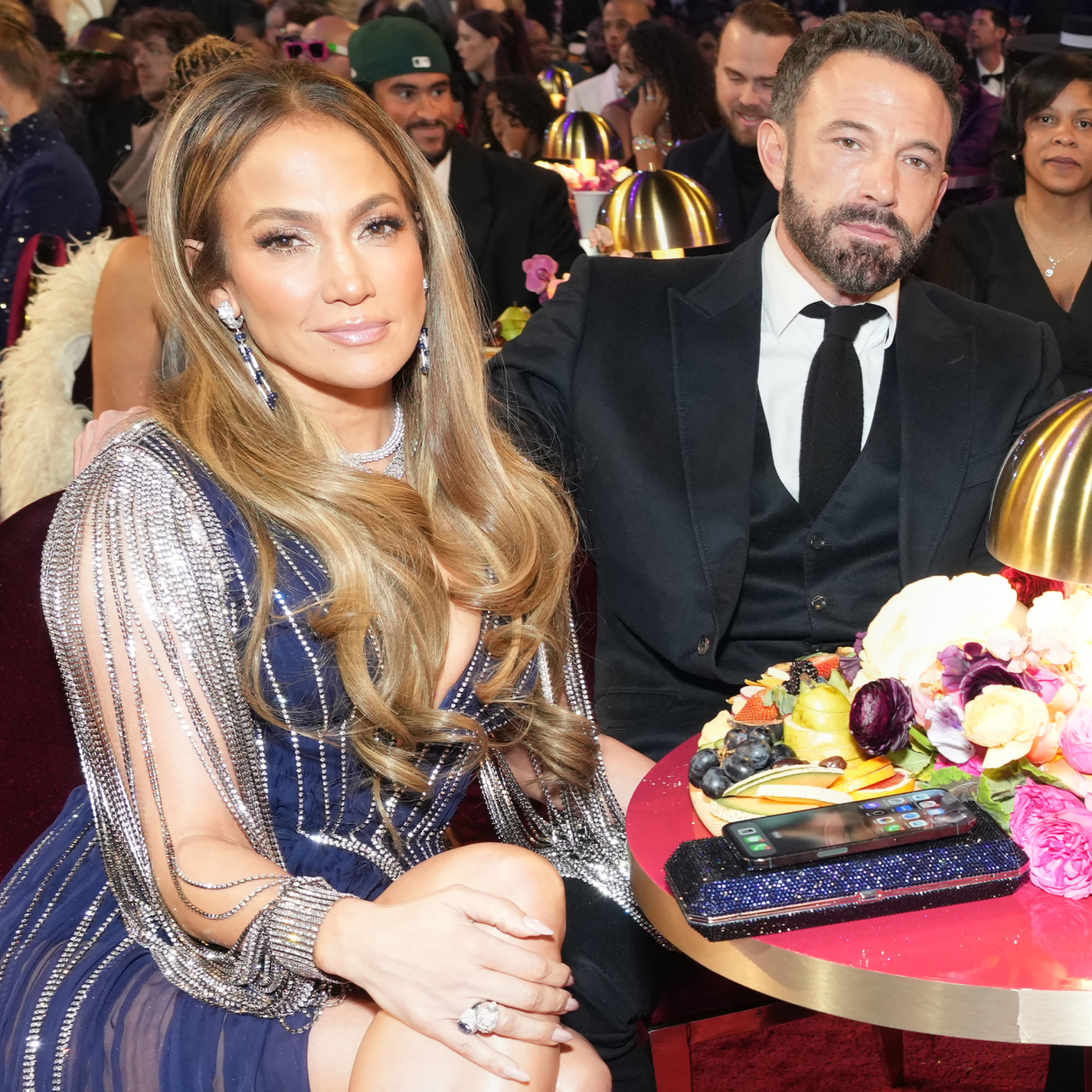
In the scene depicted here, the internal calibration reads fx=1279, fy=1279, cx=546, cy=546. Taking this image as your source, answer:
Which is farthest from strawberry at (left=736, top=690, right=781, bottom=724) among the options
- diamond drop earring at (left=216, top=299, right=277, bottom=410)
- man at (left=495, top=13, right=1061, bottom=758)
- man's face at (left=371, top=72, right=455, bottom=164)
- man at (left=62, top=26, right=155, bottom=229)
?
man at (left=62, top=26, right=155, bottom=229)

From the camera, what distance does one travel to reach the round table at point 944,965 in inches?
44.2

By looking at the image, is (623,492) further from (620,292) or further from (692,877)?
(692,877)

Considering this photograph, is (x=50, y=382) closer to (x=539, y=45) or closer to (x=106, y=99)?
(x=106, y=99)

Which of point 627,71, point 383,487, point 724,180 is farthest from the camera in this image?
point 627,71

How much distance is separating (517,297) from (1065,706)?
362 centimetres

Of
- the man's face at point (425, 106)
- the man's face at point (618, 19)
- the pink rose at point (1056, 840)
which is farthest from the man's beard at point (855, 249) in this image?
the man's face at point (618, 19)

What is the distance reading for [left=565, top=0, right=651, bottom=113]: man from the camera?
25.1ft

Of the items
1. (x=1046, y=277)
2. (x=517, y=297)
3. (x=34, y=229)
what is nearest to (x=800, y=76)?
(x=1046, y=277)

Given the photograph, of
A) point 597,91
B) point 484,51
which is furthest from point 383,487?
point 597,91

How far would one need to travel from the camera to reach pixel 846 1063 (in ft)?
7.70

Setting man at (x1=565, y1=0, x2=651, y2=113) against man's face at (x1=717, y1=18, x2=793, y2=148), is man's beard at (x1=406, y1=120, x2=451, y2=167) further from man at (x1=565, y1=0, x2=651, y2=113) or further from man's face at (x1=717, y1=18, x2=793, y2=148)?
man at (x1=565, y1=0, x2=651, y2=113)

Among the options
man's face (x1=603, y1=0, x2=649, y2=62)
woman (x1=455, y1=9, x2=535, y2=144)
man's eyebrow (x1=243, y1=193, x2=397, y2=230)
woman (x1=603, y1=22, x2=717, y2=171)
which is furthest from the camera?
man's face (x1=603, y1=0, x2=649, y2=62)

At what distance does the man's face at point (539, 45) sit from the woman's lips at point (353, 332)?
6.64m

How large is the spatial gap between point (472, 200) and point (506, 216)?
136 mm
